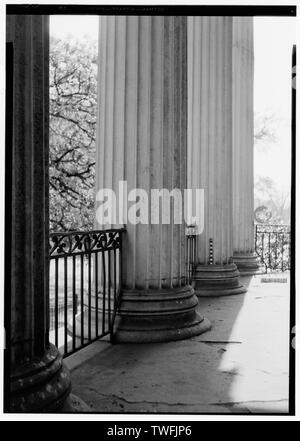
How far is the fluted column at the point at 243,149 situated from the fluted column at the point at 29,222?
9782mm

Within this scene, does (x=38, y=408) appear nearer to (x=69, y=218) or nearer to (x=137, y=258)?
(x=137, y=258)

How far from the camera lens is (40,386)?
2.63 meters

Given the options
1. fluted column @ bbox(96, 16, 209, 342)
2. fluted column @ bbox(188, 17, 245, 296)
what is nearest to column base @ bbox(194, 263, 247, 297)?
fluted column @ bbox(188, 17, 245, 296)

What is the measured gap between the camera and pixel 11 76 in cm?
252

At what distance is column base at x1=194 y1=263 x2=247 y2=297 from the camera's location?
28.2 feet

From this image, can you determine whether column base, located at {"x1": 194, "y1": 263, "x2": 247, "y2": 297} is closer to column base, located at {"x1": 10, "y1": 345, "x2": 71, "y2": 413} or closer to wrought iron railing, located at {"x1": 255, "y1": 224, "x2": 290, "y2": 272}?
wrought iron railing, located at {"x1": 255, "y1": 224, "x2": 290, "y2": 272}

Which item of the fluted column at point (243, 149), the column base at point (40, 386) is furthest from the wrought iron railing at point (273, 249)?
the column base at point (40, 386)

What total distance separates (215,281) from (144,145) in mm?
4081

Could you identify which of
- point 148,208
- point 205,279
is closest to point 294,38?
point 148,208

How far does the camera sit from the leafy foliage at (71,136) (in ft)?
49.9

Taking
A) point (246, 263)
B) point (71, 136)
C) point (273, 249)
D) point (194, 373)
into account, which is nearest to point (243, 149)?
point (246, 263)

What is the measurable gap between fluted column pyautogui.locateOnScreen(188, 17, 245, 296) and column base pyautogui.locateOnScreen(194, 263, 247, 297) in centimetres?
2

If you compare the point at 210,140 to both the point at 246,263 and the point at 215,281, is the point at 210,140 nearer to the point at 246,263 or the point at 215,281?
the point at 215,281

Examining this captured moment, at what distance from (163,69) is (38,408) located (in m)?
4.19
